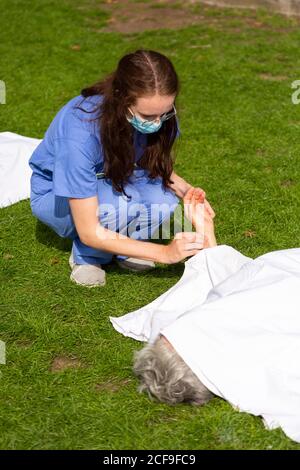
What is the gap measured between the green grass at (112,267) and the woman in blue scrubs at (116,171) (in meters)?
0.32

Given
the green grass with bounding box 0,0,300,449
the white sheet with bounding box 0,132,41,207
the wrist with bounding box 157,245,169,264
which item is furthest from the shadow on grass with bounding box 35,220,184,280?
the wrist with bounding box 157,245,169,264

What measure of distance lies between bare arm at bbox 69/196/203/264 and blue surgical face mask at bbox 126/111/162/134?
1.30 feet

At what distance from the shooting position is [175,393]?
2852 millimetres

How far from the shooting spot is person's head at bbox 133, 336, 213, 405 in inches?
110

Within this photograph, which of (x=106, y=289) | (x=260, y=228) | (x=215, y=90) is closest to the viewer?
(x=106, y=289)

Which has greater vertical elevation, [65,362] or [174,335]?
[174,335]

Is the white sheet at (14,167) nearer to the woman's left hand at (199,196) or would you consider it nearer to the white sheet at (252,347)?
the woman's left hand at (199,196)

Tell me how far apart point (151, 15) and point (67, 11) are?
1191mm

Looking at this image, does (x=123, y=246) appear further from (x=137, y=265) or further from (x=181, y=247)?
(x=137, y=265)

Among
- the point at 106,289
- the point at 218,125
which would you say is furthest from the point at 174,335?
the point at 218,125

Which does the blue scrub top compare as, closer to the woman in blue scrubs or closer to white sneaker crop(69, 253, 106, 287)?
the woman in blue scrubs

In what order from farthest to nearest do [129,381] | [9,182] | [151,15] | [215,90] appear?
[151,15] → [215,90] → [9,182] → [129,381]

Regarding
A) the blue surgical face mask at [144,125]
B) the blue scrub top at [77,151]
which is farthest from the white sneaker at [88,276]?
the blue surgical face mask at [144,125]

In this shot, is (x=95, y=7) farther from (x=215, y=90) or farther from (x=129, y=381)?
(x=129, y=381)
